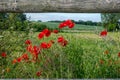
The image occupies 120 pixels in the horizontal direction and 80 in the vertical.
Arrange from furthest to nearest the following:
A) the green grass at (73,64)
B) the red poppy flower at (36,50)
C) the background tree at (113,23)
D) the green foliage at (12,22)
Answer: the background tree at (113,23), the green foliage at (12,22), the red poppy flower at (36,50), the green grass at (73,64)

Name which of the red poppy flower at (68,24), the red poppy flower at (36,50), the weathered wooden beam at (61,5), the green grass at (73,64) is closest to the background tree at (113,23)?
the green grass at (73,64)

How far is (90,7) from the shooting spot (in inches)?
130

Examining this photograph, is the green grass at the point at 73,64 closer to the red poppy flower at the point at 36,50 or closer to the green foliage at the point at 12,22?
the red poppy flower at the point at 36,50

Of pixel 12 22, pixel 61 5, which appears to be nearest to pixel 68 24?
pixel 61 5

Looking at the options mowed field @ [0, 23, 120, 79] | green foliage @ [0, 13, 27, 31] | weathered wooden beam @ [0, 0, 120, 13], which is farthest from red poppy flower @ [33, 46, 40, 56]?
green foliage @ [0, 13, 27, 31]

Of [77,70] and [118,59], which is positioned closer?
[77,70]

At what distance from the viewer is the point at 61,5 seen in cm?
333

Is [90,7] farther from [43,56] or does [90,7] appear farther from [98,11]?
[43,56]

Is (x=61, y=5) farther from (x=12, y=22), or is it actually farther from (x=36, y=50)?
(x=12, y=22)

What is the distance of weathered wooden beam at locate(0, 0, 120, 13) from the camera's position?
332 cm

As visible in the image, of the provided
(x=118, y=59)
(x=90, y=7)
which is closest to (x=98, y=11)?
(x=90, y=7)

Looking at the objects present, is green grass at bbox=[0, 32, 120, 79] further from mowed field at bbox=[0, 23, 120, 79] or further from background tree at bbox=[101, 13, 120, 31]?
background tree at bbox=[101, 13, 120, 31]

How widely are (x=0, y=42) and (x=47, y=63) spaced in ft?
5.25

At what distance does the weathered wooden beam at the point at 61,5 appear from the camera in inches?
131
